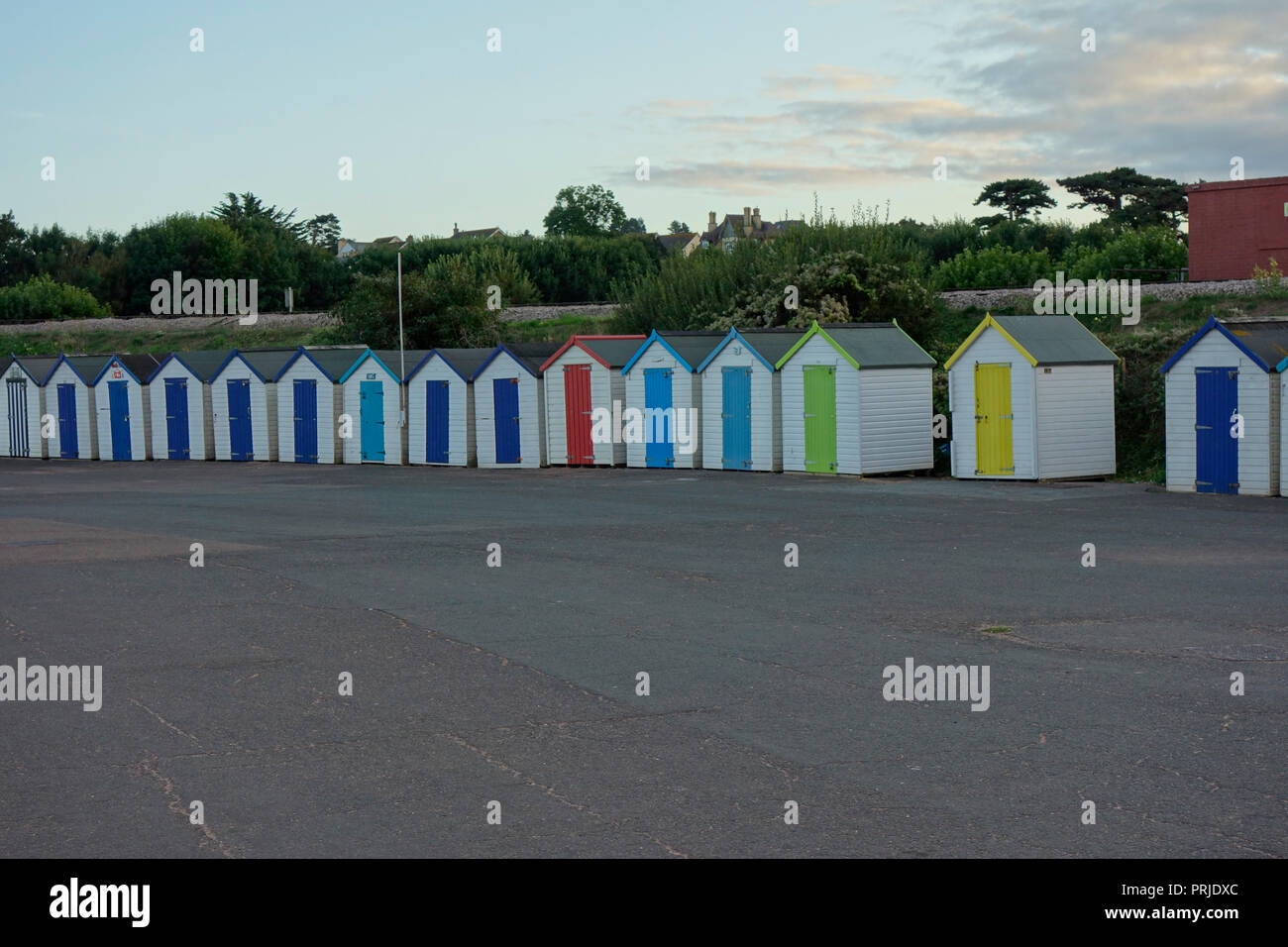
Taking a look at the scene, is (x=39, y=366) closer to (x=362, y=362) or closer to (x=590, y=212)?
(x=362, y=362)

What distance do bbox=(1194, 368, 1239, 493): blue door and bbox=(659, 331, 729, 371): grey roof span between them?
10.0 metres

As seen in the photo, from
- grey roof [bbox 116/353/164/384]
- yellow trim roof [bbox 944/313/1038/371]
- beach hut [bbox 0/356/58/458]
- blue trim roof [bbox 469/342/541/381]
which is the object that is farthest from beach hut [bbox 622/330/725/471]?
beach hut [bbox 0/356/58/458]

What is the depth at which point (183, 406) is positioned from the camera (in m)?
37.7

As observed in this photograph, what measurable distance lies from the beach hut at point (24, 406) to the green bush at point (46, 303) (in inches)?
1358

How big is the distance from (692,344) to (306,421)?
1098 cm

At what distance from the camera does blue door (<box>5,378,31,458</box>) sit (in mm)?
41656

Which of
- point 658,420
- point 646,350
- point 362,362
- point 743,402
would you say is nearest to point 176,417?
point 362,362

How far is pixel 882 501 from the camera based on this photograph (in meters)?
21.2

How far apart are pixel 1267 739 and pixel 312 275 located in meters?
82.8

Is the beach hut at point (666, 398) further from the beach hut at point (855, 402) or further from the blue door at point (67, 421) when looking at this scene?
the blue door at point (67, 421)

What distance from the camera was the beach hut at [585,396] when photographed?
30031mm

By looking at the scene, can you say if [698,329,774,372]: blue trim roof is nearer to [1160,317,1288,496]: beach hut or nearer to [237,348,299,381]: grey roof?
[1160,317,1288,496]: beach hut

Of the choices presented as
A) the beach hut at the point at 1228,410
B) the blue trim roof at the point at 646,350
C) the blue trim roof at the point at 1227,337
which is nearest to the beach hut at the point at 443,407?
the blue trim roof at the point at 646,350

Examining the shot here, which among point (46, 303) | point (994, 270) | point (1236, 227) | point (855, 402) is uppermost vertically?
point (46, 303)
